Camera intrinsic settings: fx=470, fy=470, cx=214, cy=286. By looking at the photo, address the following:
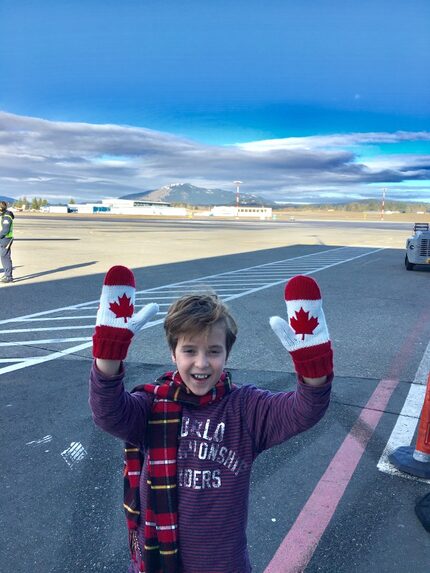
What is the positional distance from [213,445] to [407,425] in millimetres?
3050

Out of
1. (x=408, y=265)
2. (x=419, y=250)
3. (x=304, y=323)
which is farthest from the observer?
(x=408, y=265)

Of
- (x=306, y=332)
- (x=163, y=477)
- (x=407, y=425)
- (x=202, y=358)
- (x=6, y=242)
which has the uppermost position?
(x=306, y=332)

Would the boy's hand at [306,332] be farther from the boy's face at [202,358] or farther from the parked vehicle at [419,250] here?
the parked vehicle at [419,250]

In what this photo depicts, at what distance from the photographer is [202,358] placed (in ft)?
5.24

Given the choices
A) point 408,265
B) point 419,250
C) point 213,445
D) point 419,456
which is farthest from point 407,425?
point 408,265

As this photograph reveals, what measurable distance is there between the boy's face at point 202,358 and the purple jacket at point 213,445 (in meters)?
0.09

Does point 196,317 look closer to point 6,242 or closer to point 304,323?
point 304,323

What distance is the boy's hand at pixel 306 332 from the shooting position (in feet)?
4.80

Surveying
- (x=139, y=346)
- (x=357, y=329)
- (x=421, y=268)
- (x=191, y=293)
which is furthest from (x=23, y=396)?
(x=421, y=268)

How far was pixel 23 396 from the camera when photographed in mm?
4531

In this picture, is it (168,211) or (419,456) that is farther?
(168,211)

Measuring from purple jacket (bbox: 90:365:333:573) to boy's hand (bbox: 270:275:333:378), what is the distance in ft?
0.33

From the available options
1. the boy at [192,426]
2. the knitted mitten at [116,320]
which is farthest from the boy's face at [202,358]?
the knitted mitten at [116,320]

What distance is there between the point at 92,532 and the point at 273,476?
125 centimetres
